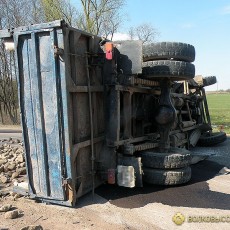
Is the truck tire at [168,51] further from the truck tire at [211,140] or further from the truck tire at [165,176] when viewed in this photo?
the truck tire at [211,140]

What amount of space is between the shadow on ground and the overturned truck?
0.16 m

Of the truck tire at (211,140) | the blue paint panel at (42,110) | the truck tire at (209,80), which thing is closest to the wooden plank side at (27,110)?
the blue paint panel at (42,110)

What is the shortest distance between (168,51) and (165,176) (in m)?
2.14

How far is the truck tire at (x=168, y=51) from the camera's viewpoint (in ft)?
17.2

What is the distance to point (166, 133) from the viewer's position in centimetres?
565

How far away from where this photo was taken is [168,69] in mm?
5172

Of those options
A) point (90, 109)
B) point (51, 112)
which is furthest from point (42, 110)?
point (90, 109)

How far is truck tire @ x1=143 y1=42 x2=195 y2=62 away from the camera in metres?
5.25

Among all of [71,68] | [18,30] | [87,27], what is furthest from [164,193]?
[87,27]

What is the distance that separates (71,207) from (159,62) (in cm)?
281

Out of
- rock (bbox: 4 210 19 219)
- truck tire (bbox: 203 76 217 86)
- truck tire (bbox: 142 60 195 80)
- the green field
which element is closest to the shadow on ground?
rock (bbox: 4 210 19 219)

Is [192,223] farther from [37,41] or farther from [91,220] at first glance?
[37,41]

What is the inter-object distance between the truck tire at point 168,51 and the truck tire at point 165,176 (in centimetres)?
196

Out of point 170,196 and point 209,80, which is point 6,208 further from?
point 209,80
